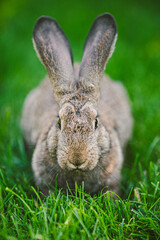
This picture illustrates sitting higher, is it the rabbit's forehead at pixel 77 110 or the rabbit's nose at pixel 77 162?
the rabbit's forehead at pixel 77 110

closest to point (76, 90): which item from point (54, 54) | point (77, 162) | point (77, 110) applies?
point (77, 110)

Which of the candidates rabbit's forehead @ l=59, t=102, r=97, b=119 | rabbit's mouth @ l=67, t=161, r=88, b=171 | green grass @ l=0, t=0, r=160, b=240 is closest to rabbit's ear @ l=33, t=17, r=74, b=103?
rabbit's forehead @ l=59, t=102, r=97, b=119

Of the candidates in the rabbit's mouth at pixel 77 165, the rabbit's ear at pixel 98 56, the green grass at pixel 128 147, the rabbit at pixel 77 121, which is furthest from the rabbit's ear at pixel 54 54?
the green grass at pixel 128 147

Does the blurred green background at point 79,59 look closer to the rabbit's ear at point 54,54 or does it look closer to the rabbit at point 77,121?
the rabbit at point 77,121

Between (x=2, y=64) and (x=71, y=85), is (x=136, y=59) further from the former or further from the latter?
(x=71, y=85)

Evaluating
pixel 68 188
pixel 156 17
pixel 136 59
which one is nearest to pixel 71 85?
pixel 68 188

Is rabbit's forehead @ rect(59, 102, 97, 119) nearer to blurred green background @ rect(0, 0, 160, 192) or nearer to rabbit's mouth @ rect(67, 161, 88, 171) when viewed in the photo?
rabbit's mouth @ rect(67, 161, 88, 171)

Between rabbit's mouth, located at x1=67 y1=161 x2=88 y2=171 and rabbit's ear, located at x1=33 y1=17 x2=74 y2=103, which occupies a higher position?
rabbit's ear, located at x1=33 y1=17 x2=74 y2=103
